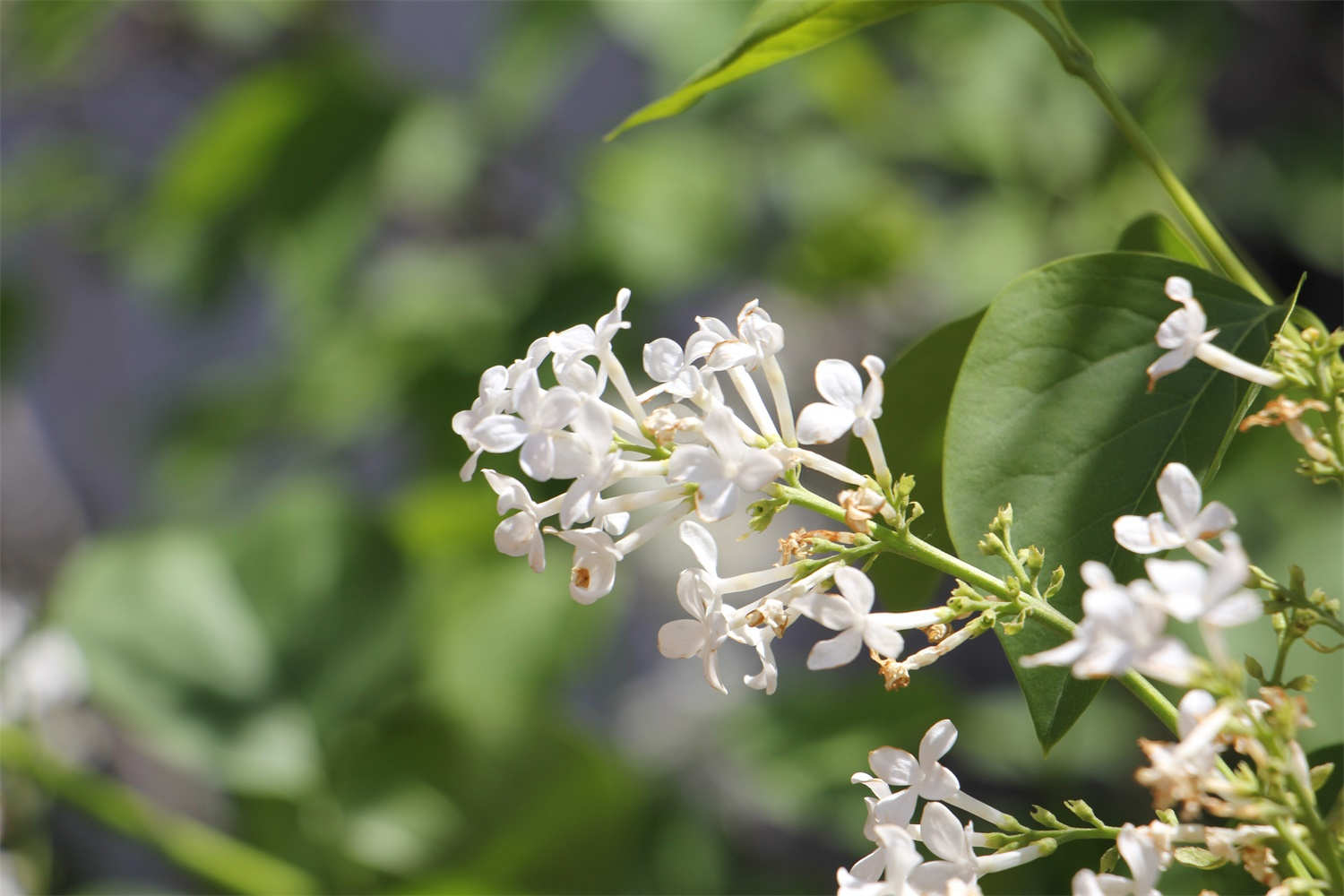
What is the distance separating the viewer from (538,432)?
0.24 metres

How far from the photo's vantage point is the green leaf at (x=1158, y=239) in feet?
1.15

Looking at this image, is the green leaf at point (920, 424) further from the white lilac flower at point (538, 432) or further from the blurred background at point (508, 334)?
the blurred background at point (508, 334)

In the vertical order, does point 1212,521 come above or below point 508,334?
above

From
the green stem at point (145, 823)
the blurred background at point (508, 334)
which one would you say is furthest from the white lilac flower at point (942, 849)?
the green stem at point (145, 823)

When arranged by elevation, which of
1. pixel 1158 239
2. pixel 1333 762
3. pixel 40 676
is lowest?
pixel 40 676

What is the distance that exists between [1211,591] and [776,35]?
0.20 m

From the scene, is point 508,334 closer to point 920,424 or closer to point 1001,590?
point 920,424

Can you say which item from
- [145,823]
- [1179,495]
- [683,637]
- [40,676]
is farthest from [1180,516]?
[40,676]

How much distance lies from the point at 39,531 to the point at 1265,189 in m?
1.83

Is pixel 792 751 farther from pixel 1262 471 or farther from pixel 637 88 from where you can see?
pixel 637 88

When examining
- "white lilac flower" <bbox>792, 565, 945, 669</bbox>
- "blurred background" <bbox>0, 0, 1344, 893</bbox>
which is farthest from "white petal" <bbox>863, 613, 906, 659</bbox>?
"blurred background" <bbox>0, 0, 1344, 893</bbox>

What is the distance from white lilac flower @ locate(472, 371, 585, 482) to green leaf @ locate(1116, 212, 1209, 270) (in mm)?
190

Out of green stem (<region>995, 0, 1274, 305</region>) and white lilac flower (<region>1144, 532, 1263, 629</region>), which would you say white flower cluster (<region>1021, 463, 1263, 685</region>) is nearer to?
white lilac flower (<region>1144, 532, 1263, 629</region>)

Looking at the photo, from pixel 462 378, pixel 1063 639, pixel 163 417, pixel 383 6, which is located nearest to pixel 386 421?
pixel 462 378
